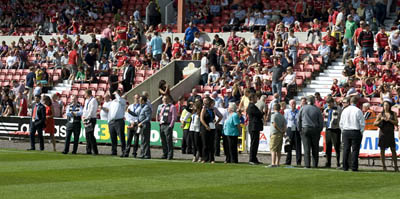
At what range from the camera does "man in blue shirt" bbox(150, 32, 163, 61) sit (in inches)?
1276

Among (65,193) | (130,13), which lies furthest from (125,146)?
(130,13)

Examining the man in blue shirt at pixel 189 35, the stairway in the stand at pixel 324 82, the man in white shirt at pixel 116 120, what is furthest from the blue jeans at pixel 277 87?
the man in blue shirt at pixel 189 35

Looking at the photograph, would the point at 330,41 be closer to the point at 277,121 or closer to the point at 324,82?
the point at 324,82


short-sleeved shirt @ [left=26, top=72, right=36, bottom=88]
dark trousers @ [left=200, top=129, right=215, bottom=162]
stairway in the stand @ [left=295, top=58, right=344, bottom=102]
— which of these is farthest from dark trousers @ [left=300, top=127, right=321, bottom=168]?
short-sleeved shirt @ [left=26, top=72, right=36, bottom=88]

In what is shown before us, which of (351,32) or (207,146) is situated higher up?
(351,32)

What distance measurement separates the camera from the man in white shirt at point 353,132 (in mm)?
18000

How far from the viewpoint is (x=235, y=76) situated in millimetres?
28656

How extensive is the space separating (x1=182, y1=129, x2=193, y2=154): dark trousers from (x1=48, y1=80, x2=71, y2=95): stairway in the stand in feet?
35.8

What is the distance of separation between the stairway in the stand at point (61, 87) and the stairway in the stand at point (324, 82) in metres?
10.5

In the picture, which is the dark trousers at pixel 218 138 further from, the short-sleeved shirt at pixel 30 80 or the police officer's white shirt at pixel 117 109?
the short-sleeved shirt at pixel 30 80

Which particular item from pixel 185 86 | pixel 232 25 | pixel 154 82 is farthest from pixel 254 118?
pixel 232 25

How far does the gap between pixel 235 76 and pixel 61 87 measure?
9050 millimetres

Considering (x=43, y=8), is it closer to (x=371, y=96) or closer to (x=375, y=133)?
(x=371, y=96)

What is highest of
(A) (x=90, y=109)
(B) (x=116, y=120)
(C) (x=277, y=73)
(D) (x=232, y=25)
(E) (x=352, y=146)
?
(D) (x=232, y=25)
